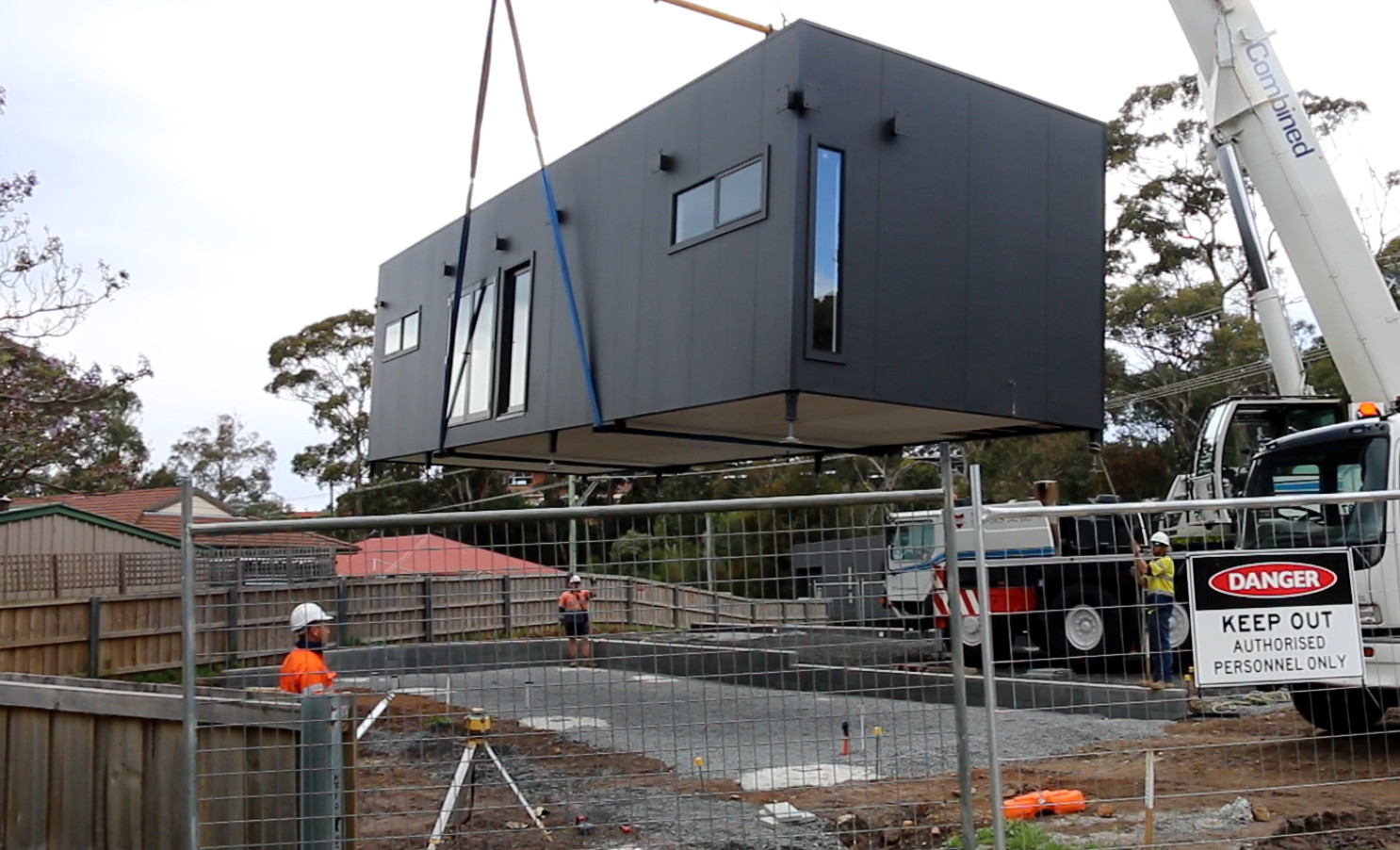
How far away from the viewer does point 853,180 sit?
32.6 feet

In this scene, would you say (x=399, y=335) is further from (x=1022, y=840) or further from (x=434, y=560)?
(x=1022, y=840)

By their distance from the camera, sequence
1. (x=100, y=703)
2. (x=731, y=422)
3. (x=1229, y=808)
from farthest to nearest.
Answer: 1. (x=731, y=422)
2. (x=1229, y=808)
3. (x=100, y=703)

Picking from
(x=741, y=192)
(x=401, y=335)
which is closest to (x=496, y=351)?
(x=401, y=335)

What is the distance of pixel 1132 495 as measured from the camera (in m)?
40.0

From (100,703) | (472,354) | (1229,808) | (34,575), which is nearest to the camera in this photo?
(100,703)

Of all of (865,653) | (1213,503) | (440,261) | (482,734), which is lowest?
(482,734)

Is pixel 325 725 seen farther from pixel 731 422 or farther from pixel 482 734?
pixel 731 422

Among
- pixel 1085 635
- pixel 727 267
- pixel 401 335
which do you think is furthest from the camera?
pixel 401 335

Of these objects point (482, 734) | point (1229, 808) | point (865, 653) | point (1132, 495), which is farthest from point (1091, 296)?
point (1132, 495)

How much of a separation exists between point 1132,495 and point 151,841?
126 ft

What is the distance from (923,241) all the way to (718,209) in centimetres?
179

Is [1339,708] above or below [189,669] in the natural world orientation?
below

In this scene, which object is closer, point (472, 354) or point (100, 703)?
point (100, 703)

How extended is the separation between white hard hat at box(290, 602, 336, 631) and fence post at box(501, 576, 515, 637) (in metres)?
0.74
